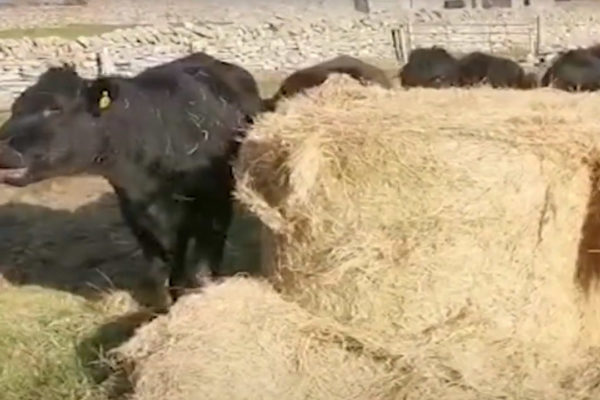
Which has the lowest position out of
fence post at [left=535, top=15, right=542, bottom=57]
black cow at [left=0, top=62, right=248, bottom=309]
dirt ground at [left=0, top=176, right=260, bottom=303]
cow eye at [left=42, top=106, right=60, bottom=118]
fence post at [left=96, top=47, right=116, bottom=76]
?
fence post at [left=535, top=15, right=542, bottom=57]

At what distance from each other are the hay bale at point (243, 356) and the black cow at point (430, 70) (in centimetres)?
542

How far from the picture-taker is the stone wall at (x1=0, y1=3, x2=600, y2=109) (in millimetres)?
17562

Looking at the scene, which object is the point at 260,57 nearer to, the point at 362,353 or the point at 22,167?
the point at 22,167

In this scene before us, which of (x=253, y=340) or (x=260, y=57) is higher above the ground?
(x=253, y=340)

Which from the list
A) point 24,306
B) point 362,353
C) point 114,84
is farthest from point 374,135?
point 24,306

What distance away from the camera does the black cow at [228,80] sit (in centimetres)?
818

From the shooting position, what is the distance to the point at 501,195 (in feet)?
19.6

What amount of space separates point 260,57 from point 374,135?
14168mm

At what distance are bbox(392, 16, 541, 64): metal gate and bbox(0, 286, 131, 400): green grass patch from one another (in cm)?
1248

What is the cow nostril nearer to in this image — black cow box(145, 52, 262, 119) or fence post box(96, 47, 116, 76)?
black cow box(145, 52, 262, 119)

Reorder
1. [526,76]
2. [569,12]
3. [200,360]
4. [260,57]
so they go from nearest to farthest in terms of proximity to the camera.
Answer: [200,360]
[526,76]
[260,57]
[569,12]

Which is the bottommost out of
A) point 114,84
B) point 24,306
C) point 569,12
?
point 569,12

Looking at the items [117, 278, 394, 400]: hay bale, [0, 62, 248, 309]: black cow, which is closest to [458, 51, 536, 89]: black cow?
[0, 62, 248, 309]: black cow

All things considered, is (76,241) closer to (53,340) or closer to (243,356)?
(53,340)
